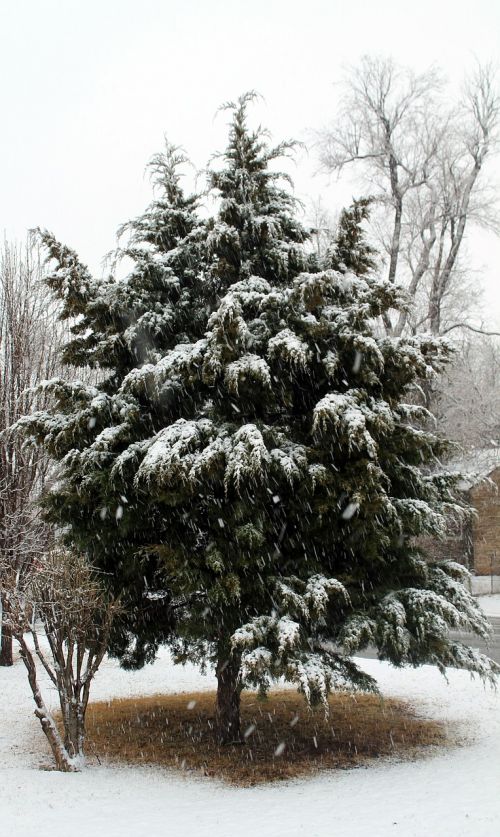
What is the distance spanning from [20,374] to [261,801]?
35.7ft

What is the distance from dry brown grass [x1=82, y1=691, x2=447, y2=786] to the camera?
826 centimetres

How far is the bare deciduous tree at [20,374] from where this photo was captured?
14.5m

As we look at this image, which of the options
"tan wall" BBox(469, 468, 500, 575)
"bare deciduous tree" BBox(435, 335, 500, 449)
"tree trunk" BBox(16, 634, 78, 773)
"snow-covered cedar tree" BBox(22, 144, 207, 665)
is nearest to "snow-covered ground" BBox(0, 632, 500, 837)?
"tree trunk" BBox(16, 634, 78, 773)

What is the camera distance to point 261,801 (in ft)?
22.6

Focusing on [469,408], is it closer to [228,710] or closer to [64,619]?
[228,710]

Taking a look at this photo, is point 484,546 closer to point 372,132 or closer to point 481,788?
point 372,132

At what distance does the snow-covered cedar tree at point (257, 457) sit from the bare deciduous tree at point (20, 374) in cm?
591

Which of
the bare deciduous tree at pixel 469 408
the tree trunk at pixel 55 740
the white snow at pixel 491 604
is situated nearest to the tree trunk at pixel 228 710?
the tree trunk at pixel 55 740

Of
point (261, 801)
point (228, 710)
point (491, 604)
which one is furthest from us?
point (491, 604)

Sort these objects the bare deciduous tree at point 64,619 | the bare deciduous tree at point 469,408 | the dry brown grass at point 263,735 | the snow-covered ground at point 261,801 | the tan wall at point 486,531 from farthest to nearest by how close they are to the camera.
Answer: the tan wall at point 486,531
the bare deciduous tree at point 469,408
the dry brown grass at point 263,735
the bare deciduous tree at point 64,619
the snow-covered ground at point 261,801

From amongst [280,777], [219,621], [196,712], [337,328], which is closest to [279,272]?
[337,328]

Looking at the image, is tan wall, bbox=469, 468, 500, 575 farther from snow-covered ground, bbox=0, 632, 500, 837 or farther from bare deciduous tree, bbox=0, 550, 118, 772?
bare deciduous tree, bbox=0, 550, 118, 772

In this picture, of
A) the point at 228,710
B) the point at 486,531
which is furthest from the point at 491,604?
the point at 228,710

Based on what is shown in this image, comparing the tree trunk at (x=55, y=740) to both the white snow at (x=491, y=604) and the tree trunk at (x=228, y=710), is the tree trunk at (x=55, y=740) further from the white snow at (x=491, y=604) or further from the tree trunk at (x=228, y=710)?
the white snow at (x=491, y=604)
